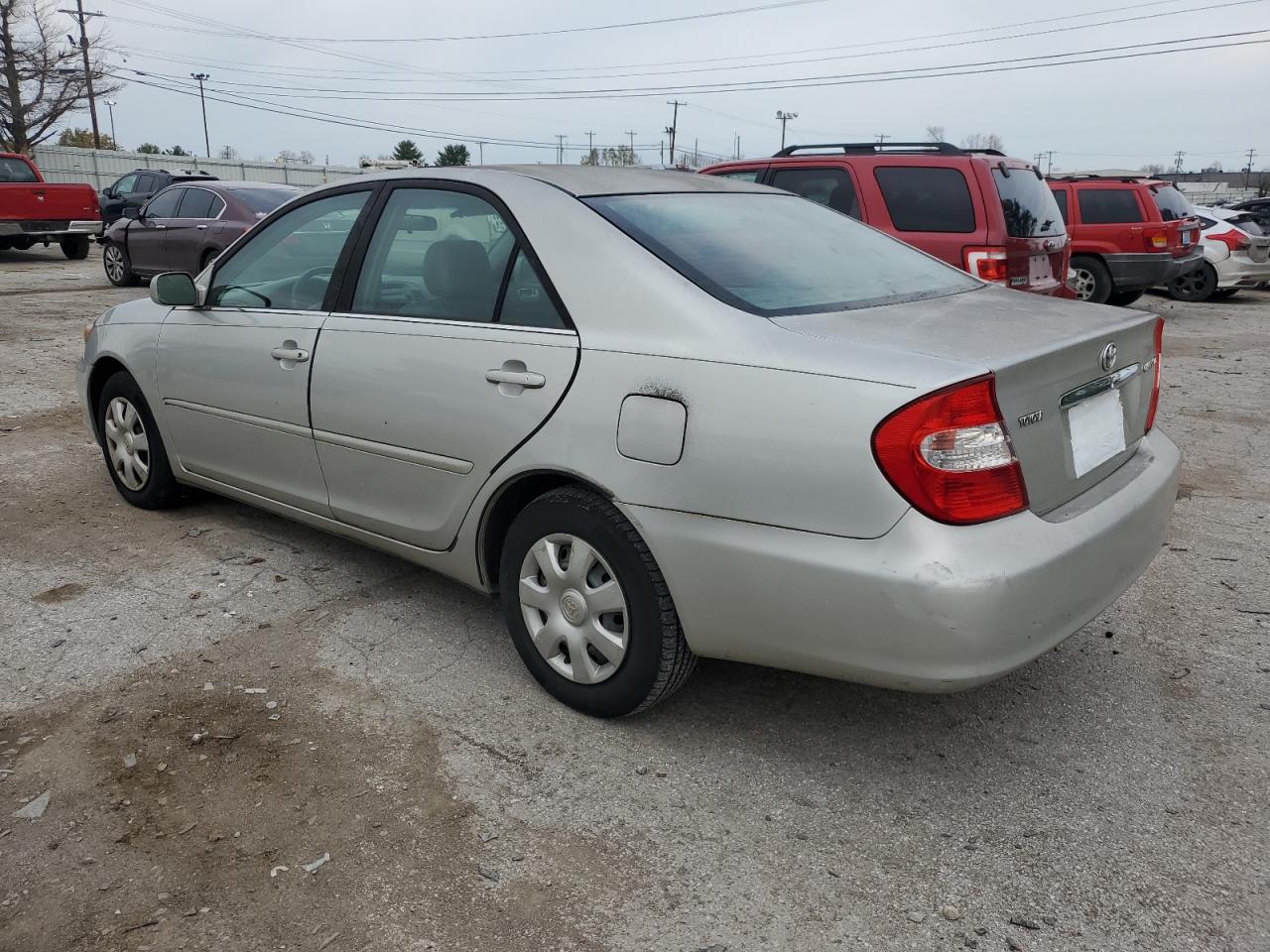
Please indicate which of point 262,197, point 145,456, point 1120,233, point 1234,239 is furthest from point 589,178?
point 1234,239

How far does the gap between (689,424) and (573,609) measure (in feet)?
2.28

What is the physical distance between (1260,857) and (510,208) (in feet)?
8.70

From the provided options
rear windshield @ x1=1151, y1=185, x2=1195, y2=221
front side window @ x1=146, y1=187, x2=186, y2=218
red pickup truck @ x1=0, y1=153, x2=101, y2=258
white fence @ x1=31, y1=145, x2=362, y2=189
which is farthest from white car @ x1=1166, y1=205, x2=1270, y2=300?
white fence @ x1=31, y1=145, x2=362, y2=189

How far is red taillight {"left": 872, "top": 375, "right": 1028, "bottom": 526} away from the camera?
7.61ft

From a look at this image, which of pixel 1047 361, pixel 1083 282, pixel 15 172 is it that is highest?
pixel 15 172

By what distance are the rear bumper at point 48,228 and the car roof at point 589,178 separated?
16.7 m

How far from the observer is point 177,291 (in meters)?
4.26

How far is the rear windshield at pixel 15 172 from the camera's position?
57.6 feet

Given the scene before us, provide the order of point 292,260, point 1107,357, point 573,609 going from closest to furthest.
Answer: point 1107,357, point 573,609, point 292,260

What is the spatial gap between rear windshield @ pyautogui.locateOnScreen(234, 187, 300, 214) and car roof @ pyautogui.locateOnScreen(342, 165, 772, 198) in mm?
9796

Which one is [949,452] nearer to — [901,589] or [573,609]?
[901,589]

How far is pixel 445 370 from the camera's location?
320 centimetres

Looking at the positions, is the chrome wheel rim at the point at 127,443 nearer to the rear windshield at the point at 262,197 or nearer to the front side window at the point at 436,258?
the front side window at the point at 436,258

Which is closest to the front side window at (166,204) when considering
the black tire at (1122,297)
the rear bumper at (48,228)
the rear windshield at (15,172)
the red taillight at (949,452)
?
the rear bumper at (48,228)
